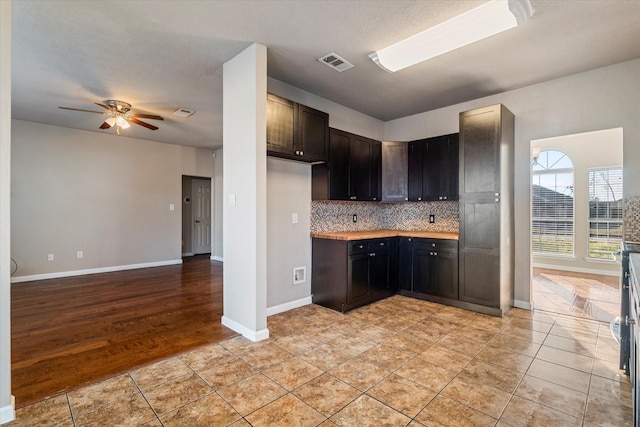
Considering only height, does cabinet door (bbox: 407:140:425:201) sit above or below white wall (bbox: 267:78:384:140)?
below

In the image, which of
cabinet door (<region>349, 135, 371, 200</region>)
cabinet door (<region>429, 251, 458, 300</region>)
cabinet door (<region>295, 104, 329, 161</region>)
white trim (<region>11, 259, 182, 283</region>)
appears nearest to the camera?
cabinet door (<region>295, 104, 329, 161</region>)

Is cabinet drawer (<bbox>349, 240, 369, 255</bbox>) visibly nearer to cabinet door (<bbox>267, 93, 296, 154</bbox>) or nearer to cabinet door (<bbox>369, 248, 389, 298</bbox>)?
cabinet door (<bbox>369, 248, 389, 298</bbox>)

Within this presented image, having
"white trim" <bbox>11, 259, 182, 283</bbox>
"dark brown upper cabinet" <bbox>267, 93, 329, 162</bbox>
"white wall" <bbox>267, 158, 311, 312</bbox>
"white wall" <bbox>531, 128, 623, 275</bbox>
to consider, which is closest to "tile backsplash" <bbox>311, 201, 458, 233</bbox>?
"white wall" <bbox>267, 158, 311, 312</bbox>

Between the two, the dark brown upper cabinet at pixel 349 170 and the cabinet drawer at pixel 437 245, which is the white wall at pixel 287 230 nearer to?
the dark brown upper cabinet at pixel 349 170

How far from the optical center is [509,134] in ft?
12.1

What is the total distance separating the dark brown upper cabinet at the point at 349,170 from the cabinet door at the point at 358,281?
2.81 feet

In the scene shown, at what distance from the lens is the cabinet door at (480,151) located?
11.5ft

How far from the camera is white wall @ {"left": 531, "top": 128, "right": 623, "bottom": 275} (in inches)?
218

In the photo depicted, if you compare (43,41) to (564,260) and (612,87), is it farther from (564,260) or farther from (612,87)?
(564,260)

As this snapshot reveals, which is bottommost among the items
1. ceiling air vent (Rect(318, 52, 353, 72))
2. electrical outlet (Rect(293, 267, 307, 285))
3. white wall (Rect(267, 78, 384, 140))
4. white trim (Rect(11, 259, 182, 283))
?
white trim (Rect(11, 259, 182, 283))

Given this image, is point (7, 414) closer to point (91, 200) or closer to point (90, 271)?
point (90, 271)

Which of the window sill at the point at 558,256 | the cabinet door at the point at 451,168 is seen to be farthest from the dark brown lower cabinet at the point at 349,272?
the window sill at the point at 558,256

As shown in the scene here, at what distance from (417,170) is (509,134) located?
3.99 ft

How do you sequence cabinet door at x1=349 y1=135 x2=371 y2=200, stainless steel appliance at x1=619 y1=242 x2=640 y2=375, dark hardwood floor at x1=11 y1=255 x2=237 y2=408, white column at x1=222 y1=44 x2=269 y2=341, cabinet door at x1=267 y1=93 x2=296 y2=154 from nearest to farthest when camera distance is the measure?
1. stainless steel appliance at x1=619 y1=242 x2=640 y2=375
2. dark hardwood floor at x1=11 y1=255 x2=237 y2=408
3. white column at x1=222 y1=44 x2=269 y2=341
4. cabinet door at x1=267 y1=93 x2=296 y2=154
5. cabinet door at x1=349 y1=135 x2=371 y2=200
